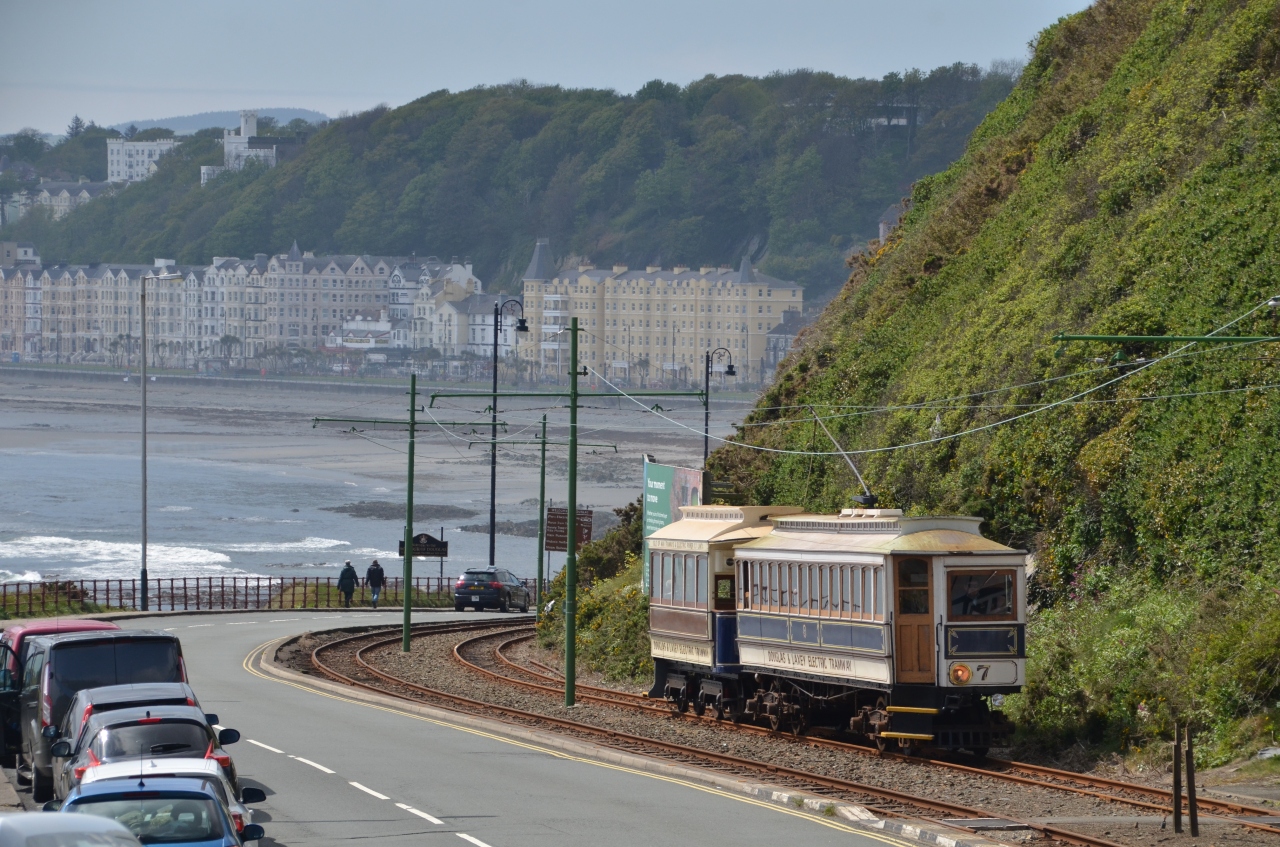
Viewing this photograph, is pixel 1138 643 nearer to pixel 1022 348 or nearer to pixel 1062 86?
pixel 1022 348

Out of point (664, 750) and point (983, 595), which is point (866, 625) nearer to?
point (983, 595)

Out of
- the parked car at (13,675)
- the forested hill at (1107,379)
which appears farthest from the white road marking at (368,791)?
the forested hill at (1107,379)

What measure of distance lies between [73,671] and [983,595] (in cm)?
1166

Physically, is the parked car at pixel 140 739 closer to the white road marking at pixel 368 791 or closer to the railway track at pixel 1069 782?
the white road marking at pixel 368 791

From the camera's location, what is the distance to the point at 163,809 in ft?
39.8

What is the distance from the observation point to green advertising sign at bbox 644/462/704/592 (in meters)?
33.5

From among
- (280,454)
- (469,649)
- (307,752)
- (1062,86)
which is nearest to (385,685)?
(469,649)

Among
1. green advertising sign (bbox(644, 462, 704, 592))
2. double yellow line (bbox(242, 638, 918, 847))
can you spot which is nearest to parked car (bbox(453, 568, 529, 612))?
double yellow line (bbox(242, 638, 918, 847))

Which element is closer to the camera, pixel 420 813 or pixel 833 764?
pixel 420 813

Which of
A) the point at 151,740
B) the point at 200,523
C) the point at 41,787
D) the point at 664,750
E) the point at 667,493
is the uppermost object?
the point at 667,493

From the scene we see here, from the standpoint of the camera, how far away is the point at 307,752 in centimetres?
2248

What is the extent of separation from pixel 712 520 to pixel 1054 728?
7581 millimetres

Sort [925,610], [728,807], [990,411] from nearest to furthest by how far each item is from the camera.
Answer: [728,807] → [925,610] → [990,411]

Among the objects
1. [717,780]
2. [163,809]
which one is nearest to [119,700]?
[163,809]
